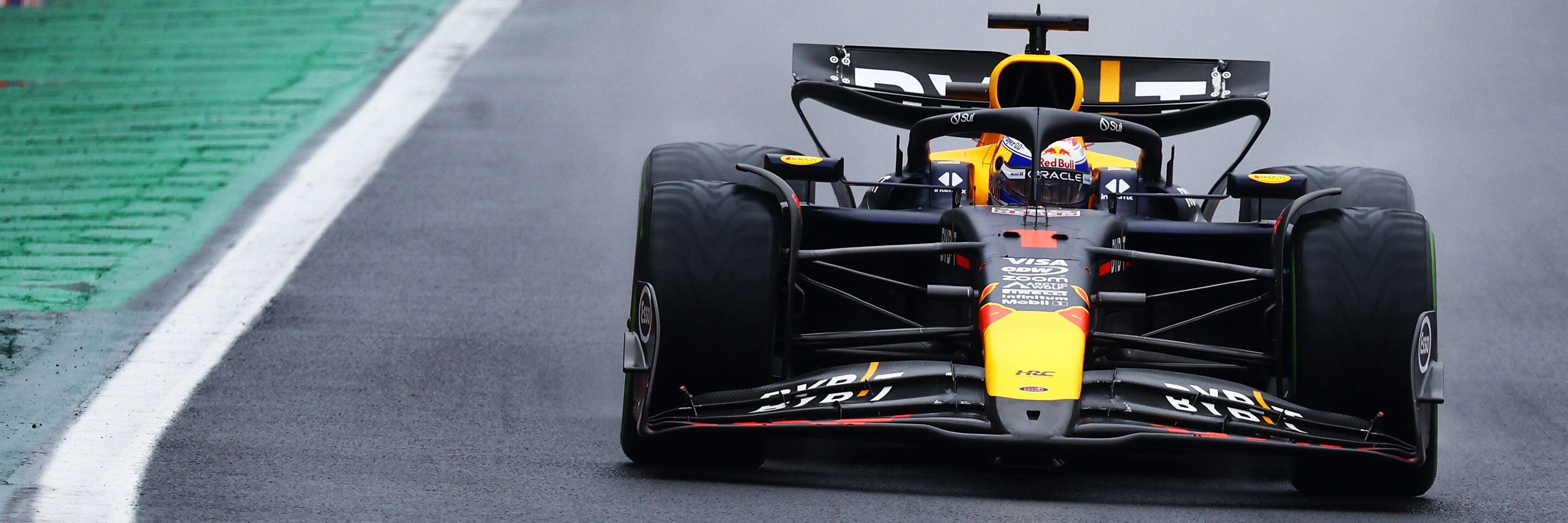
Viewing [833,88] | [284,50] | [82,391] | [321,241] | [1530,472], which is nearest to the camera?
[1530,472]

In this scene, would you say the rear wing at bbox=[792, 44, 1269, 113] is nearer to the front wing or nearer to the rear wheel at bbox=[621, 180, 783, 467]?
the rear wheel at bbox=[621, 180, 783, 467]

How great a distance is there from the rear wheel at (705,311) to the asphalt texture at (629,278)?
15cm

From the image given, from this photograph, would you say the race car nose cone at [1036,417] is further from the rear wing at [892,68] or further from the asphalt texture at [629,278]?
the rear wing at [892,68]

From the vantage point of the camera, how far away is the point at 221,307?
9.87 metres

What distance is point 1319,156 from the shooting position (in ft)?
49.1

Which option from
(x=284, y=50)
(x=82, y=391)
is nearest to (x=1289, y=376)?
(x=82, y=391)

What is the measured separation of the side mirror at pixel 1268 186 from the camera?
25.2 ft

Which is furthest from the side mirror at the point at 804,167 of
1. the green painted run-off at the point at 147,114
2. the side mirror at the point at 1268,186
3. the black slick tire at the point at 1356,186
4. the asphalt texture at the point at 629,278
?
the green painted run-off at the point at 147,114

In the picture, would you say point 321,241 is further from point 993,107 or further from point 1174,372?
point 1174,372

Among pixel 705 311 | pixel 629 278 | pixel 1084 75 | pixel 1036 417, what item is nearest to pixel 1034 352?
pixel 1036 417

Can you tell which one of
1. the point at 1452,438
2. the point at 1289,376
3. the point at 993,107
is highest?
the point at 993,107

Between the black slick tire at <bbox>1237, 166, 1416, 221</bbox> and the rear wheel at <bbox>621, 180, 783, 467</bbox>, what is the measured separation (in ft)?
9.44

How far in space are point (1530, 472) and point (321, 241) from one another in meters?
7.15

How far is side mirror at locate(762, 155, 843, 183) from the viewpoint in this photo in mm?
7758
